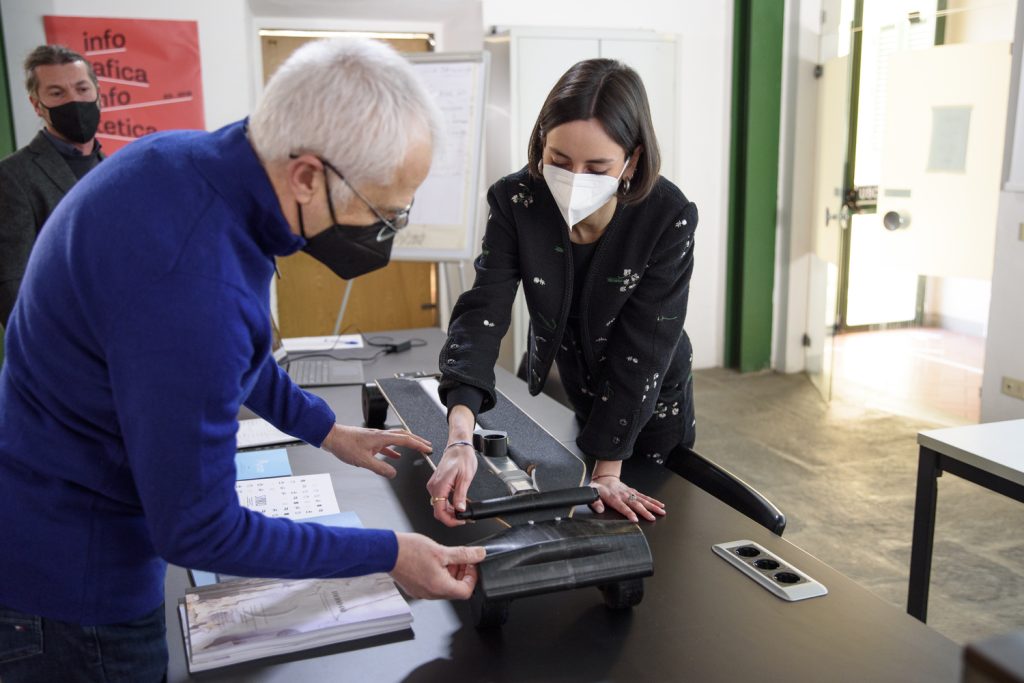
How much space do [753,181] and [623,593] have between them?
14.2 feet

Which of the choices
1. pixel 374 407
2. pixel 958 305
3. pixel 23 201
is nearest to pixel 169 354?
pixel 374 407

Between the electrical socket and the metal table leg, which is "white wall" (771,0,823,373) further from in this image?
the metal table leg

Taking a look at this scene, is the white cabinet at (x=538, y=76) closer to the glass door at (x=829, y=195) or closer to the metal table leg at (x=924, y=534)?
the glass door at (x=829, y=195)

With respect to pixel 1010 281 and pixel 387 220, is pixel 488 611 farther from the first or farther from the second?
pixel 1010 281

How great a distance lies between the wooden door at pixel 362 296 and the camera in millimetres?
4715

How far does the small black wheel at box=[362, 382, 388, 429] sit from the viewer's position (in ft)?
6.24

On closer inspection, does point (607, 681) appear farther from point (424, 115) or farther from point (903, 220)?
point (903, 220)

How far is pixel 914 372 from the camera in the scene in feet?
16.8

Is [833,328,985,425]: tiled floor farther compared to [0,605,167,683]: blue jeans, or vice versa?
[833,328,985,425]: tiled floor

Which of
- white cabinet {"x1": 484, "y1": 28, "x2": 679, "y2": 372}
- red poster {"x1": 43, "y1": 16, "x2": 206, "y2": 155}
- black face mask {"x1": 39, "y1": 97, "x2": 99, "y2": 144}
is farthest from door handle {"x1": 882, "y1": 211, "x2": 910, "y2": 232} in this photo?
black face mask {"x1": 39, "y1": 97, "x2": 99, "y2": 144}

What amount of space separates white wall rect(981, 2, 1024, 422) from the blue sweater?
12.2 feet

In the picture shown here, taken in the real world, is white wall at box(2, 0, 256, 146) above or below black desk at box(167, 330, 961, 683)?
above

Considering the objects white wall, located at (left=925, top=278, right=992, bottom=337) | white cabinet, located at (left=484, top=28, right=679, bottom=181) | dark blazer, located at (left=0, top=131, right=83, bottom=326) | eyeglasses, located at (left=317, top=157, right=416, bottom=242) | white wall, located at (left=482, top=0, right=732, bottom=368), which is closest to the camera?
eyeglasses, located at (left=317, top=157, right=416, bottom=242)

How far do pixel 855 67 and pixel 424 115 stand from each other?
14.2ft
